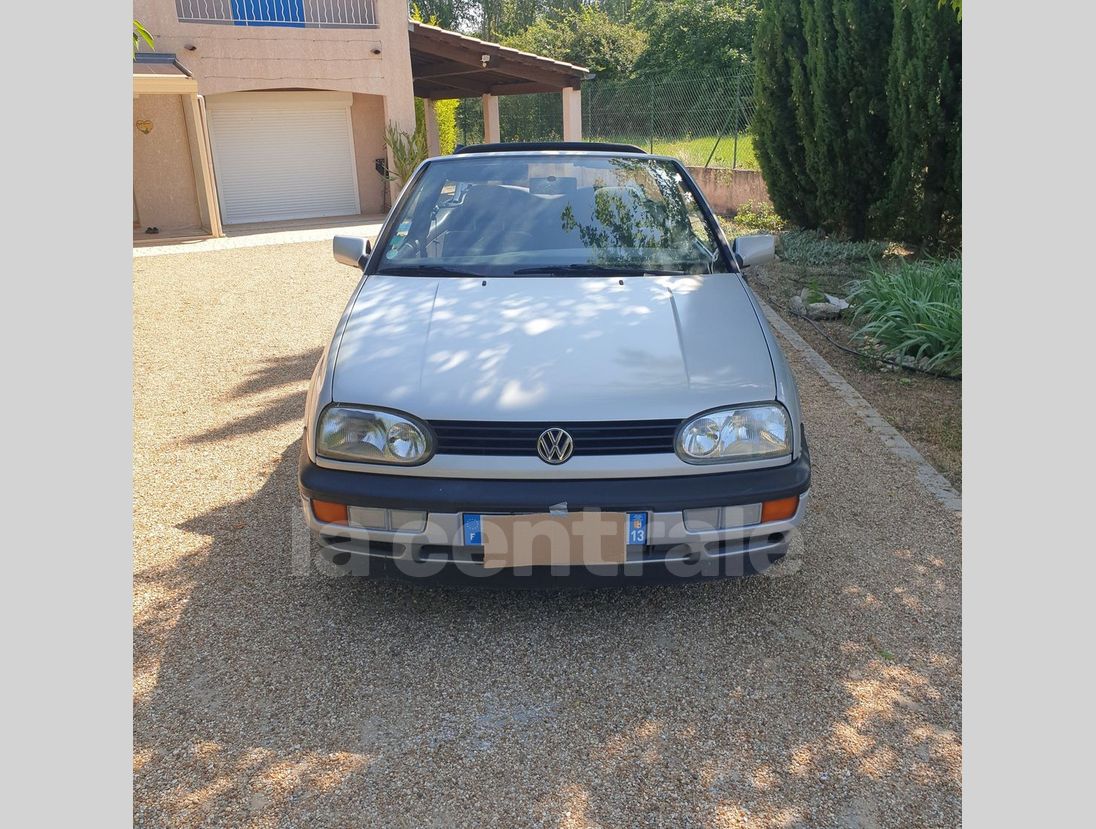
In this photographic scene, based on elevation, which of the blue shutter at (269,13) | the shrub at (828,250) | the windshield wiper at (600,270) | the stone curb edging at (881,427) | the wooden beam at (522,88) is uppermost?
the blue shutter at (269,13)

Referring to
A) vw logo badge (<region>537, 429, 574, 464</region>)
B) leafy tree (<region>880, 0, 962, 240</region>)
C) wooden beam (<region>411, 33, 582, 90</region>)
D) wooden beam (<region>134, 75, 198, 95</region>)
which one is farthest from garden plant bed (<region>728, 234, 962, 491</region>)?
wooden beam (<region>411, 33, 582, 90</region>)

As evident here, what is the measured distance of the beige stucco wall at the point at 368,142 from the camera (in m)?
17.2

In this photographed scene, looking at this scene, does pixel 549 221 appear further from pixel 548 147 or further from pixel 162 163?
pixel 162 163

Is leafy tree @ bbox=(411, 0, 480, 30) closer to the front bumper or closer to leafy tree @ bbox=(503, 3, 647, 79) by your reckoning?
leafy tree @ bbox=(503, 3, 647, 79)

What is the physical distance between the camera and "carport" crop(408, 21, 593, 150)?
654 inches

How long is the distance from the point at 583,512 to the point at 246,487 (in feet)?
7.95

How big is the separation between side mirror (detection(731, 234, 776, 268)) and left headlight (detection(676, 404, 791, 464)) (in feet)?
4.32

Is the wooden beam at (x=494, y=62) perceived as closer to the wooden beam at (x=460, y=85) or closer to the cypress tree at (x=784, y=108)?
the wooden beam at (x=460, y=85)

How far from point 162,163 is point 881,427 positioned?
14.2 m

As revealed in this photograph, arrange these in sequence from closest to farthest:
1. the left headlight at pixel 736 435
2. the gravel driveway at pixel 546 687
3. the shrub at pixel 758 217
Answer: the gravel driveway at pixel 546 687 < the left headlight at pixel 736 435 < the shrub at pixel 758 217

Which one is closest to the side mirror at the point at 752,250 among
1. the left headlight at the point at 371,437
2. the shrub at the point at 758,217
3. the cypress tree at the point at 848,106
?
the left headlight at the point at 371,437

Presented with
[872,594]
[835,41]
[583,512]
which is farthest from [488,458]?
[835,41]

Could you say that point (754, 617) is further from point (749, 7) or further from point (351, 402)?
point (749, 7)

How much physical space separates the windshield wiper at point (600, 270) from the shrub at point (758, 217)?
8758 mm
